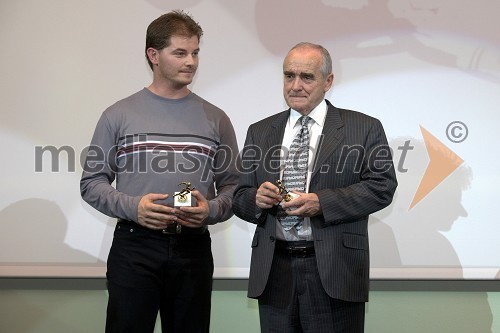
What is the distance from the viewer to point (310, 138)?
2.69m

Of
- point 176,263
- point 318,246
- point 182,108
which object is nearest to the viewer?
point 318,246

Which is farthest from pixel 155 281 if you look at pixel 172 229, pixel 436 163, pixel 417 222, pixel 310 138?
pixel 436 163

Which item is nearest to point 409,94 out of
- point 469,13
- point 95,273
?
point 469,13

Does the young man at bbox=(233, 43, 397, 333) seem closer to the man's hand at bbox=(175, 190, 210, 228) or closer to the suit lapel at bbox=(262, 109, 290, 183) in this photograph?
the suit lapel at bbox=(262, 109, 290, 183)

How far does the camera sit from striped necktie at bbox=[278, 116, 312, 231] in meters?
2.61

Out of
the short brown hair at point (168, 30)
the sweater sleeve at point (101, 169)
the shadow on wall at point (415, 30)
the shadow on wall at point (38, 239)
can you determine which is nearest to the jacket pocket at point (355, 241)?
the sweater sleeve at point (101, 169)

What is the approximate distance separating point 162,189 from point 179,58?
1.88ft

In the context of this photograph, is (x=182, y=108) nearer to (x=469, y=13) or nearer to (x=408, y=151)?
(x=408, y=151)

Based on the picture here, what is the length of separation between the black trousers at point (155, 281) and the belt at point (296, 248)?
455 mm

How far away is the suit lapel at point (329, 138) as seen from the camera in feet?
8.55

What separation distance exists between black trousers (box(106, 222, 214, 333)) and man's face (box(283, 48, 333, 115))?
74cm

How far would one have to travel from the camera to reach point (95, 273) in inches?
151

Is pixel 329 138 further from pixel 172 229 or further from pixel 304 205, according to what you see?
pixel 172 229

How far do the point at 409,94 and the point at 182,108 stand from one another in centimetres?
139
